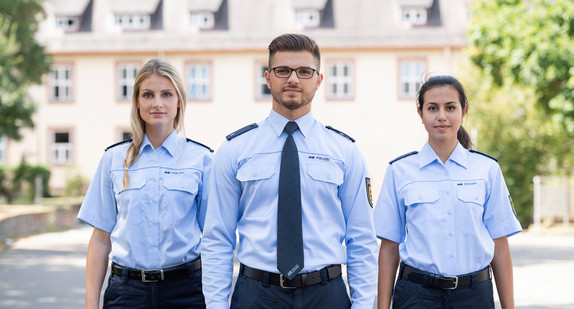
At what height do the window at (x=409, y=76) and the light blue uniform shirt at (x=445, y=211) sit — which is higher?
→ the window at (x=409, y=76)

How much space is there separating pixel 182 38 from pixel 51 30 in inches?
266

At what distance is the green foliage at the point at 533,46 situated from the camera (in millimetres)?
19938

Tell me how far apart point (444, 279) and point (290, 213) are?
3.70ft

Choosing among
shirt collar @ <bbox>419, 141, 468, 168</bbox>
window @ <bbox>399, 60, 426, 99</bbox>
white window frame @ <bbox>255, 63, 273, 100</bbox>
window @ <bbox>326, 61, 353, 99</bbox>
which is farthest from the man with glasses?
white window frame @ <bbox>255, 63, 273, 100</bbox>

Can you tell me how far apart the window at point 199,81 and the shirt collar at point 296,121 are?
3516cm

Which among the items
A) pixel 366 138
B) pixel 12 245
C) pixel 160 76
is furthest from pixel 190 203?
pixel 366 138

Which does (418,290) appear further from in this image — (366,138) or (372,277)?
(366,138)

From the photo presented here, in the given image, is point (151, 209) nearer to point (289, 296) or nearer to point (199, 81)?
point (289, 296)

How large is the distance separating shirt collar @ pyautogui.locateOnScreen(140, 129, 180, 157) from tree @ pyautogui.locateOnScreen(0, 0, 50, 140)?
1862cm

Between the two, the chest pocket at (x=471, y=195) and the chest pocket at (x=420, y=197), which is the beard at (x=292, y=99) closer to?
the chest pocket at (x=420, y=197)

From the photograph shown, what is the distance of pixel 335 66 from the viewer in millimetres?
38312

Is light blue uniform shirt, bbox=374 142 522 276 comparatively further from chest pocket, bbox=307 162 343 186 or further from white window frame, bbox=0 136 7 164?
white window frame, bbox=0 136 7 164

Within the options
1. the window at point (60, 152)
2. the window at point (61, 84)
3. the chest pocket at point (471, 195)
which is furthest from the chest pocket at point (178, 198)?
the window at point (61, 84)

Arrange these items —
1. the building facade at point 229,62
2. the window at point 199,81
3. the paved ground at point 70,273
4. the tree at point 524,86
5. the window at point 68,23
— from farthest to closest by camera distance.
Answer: the window at point 68,23 < the window at point 199,81 < the building facade at point 229,62 < the tree at point 524,86 < the paved ground at point 70,273
